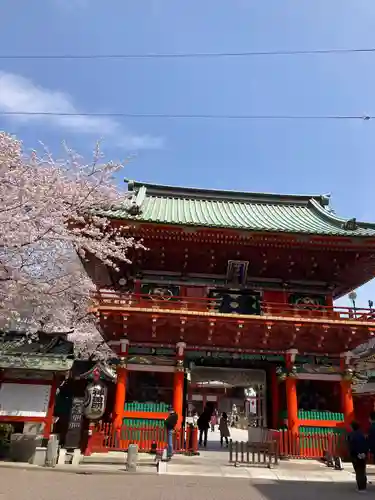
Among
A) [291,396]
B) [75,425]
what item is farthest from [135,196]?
[291,396]

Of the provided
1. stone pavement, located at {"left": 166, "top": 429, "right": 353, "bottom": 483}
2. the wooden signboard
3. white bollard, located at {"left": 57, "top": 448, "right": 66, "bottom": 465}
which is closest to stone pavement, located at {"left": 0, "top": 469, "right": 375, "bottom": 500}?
stone pavement, located at {"left": 166, "top": 429, "right": 353, "bottom": 483}

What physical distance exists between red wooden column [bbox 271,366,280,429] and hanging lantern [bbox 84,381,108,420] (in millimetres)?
7188

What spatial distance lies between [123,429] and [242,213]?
12223 millimetres

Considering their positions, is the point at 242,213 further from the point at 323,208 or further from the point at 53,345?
the point at 53,345

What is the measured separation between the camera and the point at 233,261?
54.5ft

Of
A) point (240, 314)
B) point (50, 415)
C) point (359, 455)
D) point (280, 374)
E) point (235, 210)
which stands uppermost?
point (235, 210)

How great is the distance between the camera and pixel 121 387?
14.6m

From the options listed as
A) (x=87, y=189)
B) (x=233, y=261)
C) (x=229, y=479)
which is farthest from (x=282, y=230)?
(x=229, y=479)

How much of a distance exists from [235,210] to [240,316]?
8.32m

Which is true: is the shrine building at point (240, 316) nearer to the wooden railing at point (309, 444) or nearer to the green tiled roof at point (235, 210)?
the green tiled roof at point (235, 210)

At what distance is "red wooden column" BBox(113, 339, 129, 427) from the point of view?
46.0 feet

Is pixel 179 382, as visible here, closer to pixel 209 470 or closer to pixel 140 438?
pixel 140 438

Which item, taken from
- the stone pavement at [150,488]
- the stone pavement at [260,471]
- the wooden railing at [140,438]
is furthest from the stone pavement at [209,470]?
the wooden railing at [140,438]

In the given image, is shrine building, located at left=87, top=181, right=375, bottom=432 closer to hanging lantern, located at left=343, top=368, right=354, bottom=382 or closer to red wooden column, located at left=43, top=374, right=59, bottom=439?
hanging lantern, located at left=343, top=368, right=354, bottom=382
